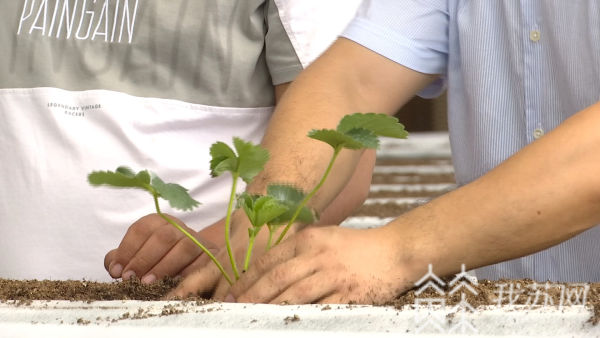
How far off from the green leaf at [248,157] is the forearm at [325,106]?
0.34 metres

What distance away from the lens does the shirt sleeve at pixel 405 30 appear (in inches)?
58.1

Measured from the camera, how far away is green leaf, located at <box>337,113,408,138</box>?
858 mm

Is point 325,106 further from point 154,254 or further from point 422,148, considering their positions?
point 422,148

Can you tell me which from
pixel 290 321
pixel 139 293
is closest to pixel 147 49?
pixel 139 293

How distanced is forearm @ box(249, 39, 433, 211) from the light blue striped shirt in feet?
0.10

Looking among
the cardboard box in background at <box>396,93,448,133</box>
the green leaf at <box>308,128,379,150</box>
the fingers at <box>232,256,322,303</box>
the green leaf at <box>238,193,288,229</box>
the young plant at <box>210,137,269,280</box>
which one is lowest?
the fingers at <box>232,256,322,303</box>

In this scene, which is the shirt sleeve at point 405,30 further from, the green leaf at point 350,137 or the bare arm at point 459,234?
the green leaf at point 350,137

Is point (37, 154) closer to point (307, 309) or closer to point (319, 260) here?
point (319, 260)

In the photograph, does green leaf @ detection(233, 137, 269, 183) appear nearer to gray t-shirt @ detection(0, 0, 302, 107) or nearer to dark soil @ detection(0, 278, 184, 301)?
dark soil @ detection(0, 278, 184, 301)

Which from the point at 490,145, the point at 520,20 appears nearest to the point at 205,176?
the point at 490,145

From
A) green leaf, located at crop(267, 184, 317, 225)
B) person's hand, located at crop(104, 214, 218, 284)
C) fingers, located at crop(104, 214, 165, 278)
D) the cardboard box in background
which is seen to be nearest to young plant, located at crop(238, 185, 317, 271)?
green leaf, located at crop(267, 184, 317, 225)

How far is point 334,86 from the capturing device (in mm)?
1402

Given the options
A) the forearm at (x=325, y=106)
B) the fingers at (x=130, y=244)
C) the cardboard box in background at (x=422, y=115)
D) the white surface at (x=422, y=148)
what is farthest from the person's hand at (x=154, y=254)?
the cardboard box in background at (x=422, y=115)

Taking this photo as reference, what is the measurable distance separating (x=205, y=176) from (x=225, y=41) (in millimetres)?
244
